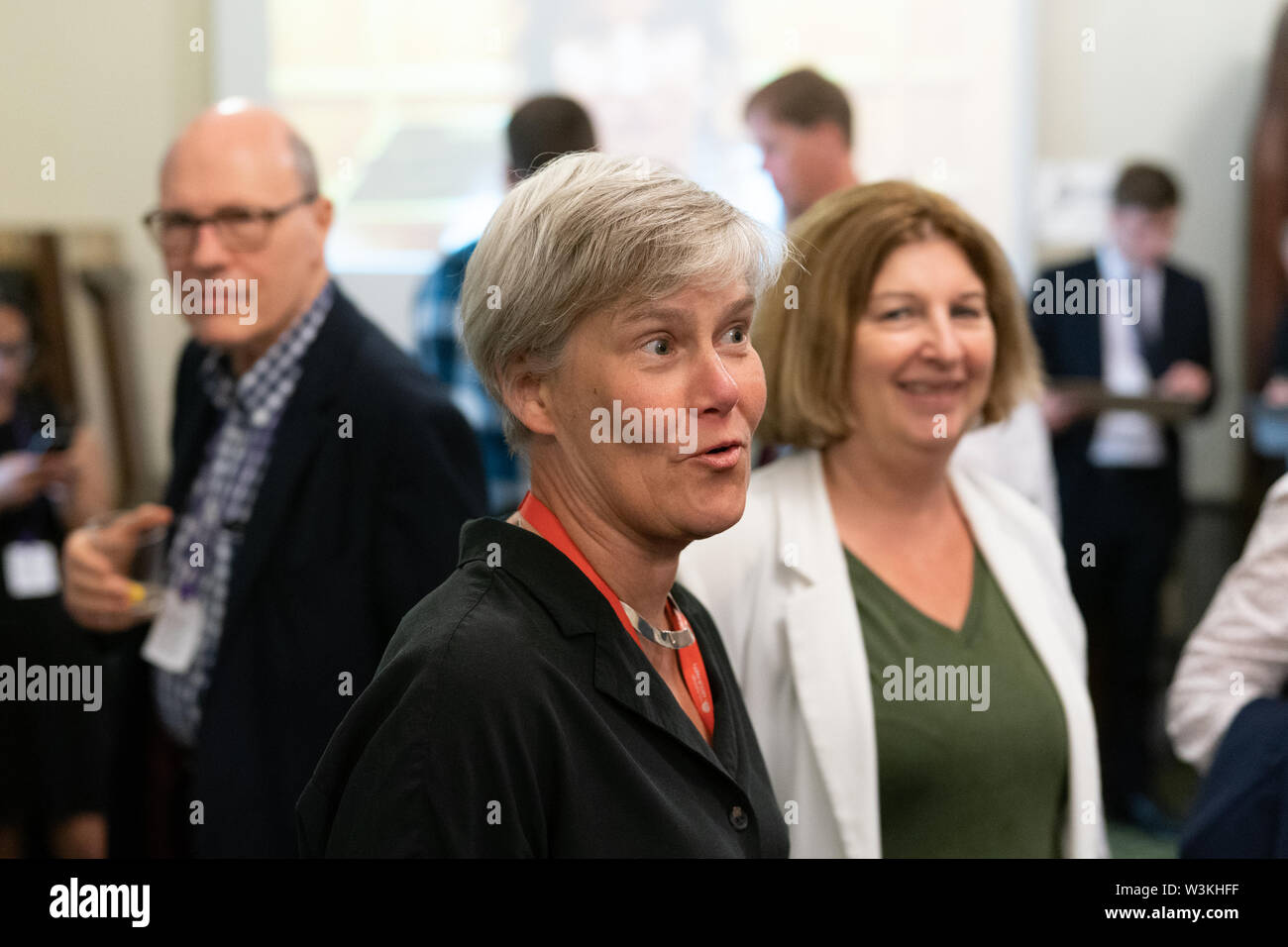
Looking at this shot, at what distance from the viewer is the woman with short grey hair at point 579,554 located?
105 cm

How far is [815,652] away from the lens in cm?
162

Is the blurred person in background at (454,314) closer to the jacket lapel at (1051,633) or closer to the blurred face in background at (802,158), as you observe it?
the blurred face in background at (802,158)

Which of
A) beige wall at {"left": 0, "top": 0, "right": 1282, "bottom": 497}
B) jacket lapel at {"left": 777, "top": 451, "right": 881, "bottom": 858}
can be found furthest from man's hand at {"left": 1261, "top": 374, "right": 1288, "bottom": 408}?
jacket lapel at {"left": 777, "top": 451, "right": 881, "bottom": 858}

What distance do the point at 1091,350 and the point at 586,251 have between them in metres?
3.46

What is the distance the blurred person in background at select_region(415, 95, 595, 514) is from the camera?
9.27 feet

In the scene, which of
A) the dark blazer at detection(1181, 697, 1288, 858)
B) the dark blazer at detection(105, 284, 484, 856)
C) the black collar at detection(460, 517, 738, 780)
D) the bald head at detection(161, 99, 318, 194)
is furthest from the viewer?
the bald head at detection(161, 99, 318, 194)

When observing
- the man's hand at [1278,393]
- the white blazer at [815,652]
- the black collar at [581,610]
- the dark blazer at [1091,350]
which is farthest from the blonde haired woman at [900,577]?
the man's hand at [1278,393]

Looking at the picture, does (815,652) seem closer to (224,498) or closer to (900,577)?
(900,577)

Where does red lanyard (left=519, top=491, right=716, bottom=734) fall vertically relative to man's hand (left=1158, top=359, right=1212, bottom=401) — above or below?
above

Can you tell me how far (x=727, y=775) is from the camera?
4.00ft

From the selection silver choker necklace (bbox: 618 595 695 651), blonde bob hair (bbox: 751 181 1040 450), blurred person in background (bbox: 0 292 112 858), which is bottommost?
blurred person in background (bbox: 0 292 112 858)

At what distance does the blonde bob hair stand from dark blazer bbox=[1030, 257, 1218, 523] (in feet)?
8.42

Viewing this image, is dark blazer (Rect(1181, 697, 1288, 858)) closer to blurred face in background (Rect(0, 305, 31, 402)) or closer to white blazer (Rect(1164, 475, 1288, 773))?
white blazer (Rect(1164, 475, 1288, 773))

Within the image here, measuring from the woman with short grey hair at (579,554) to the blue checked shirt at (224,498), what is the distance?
70 centimetres
